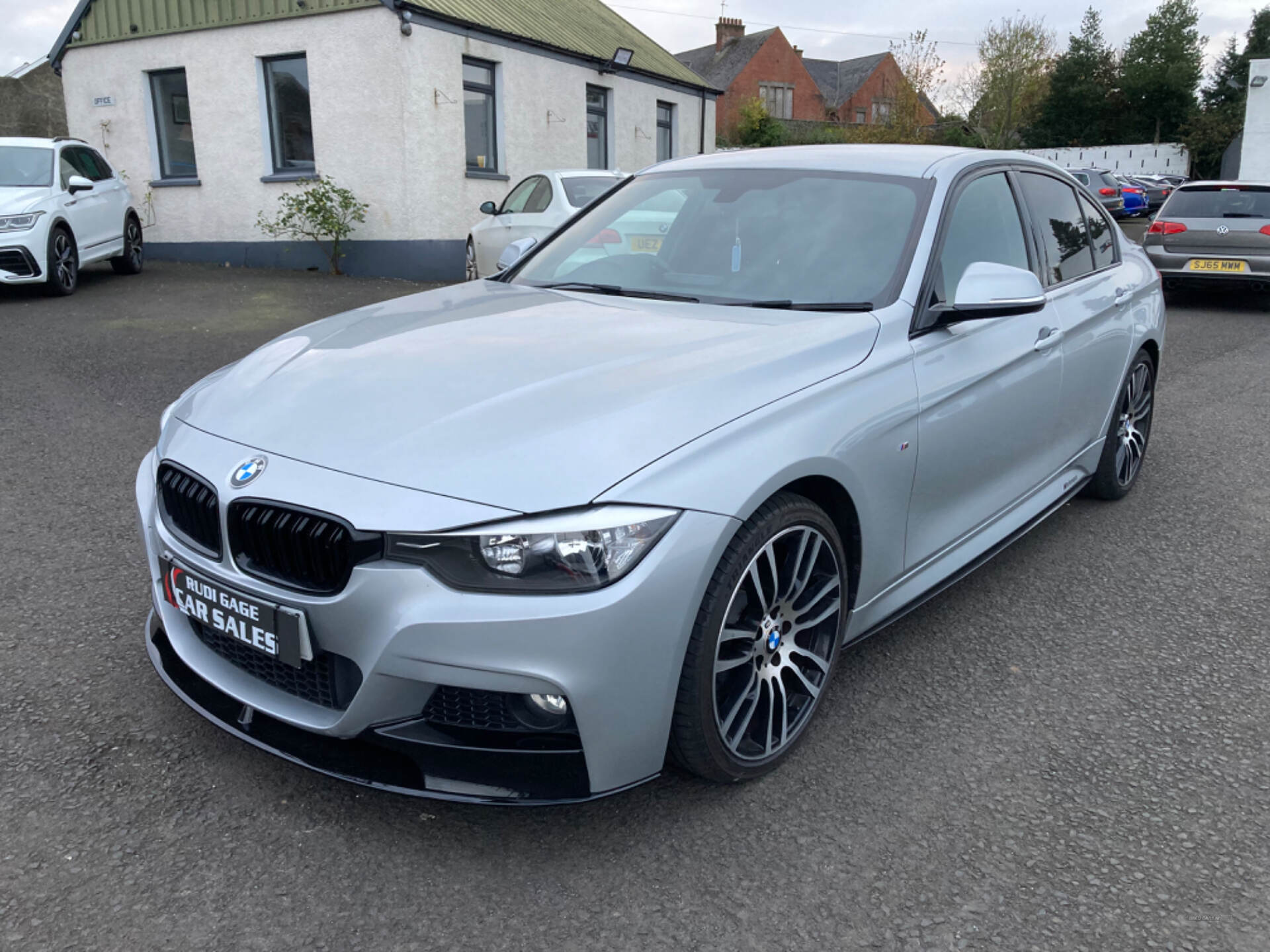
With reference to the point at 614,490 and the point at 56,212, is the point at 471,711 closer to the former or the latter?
the point at 614,490

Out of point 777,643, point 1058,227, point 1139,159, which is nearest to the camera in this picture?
point 777,643

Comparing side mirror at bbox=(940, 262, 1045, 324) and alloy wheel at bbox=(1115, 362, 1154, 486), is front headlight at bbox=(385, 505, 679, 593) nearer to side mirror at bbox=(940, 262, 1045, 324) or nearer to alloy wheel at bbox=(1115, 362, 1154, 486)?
side mirror at bbox=(940, 262, 1045, 324)

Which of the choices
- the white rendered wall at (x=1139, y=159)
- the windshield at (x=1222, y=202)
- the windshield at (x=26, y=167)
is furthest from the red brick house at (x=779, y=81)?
the windshield at (x=26, y=167)

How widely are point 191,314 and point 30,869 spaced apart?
380 inches

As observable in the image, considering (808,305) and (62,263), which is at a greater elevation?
(808,305)

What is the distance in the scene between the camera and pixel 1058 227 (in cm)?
430

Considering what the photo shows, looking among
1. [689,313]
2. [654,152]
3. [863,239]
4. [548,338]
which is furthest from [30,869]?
[654,152]

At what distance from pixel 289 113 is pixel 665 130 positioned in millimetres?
8341

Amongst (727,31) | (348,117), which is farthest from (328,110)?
(727,31)

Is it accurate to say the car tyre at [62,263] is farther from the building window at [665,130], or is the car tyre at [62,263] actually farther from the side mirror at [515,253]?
the building window at [665,130]

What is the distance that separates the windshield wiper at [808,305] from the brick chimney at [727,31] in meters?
→ 54.8

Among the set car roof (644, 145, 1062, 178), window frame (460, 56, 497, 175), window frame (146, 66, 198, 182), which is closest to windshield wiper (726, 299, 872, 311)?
car roof (644, 145, 1062, 178)

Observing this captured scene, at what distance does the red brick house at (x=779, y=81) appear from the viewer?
53438 mm

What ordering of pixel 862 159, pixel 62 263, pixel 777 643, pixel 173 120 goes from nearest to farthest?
pixel 777 643 < pixel 862 159 < pixel 62 263 < pixel 173 120
